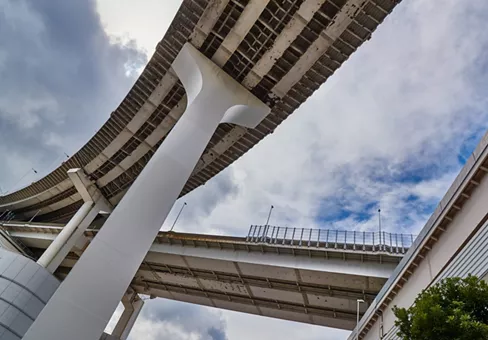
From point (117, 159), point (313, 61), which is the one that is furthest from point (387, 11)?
point (117, 159)

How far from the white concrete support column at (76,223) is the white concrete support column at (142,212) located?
A: 16058 mm

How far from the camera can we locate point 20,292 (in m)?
24.0

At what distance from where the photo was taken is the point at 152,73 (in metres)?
21.7

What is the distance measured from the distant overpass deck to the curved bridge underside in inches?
224

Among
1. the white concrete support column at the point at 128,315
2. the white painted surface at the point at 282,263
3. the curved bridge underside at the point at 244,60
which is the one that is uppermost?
the curved bridge underside at the point at 244,60

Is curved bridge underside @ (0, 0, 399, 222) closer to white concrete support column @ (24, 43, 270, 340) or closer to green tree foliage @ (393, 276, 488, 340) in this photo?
white concrete support column @ (24, 43, 270, 340)

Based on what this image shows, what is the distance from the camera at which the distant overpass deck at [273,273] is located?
64.7 feet

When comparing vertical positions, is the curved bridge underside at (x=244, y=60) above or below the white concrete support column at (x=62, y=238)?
above

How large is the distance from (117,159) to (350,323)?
71.0 ft

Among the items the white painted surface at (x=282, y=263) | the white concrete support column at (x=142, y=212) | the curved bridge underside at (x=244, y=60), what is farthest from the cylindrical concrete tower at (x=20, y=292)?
the white concrete support column at (x=142, y=212)

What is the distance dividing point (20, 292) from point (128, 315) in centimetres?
1043

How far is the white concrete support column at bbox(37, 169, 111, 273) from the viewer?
91.5 feet

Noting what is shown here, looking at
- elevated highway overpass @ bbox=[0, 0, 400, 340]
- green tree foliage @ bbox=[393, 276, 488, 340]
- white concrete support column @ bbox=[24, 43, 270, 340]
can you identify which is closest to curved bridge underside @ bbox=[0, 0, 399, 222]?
elevated highway overpass @ bbox=[0, 0, 400, 340]

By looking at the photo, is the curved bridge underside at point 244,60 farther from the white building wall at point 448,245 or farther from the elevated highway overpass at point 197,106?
the white building wall at point 448,245
